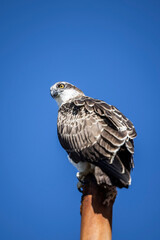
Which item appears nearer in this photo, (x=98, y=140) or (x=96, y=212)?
(x=96, y=212)

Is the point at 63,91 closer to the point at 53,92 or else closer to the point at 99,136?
the point at 53,92

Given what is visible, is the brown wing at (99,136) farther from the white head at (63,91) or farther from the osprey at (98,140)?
the white head at (63,91)

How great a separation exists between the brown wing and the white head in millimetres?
1595

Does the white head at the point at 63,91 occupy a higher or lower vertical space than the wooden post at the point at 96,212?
higher

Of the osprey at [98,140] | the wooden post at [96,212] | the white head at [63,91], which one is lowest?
the wooden post at [96,212]

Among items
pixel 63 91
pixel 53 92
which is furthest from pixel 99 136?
pixel 53 92

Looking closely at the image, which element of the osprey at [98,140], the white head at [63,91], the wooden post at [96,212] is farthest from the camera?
the white head at [63,91]

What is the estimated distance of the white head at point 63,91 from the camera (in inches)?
323

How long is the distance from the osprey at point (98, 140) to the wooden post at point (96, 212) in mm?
208

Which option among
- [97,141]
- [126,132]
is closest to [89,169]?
[97,141]

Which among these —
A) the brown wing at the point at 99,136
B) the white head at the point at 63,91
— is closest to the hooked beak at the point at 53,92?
the white head at the point at 63,91

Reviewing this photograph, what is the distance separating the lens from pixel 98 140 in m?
5.37

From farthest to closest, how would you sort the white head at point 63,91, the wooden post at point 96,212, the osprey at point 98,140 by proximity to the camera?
the white head at point 63,91
the osprey at point 98,140
the wooden post at point 96,212

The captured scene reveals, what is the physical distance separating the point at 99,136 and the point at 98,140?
80 mm
